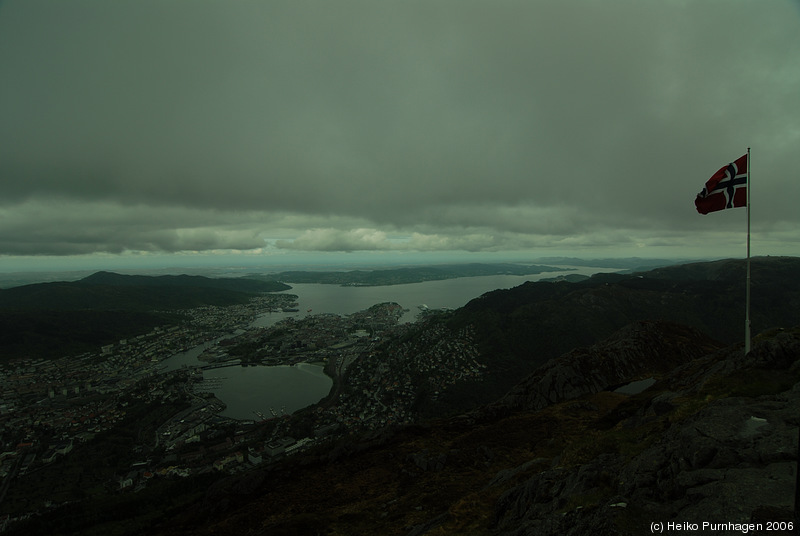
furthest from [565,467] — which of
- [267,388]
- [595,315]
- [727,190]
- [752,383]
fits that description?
[595,315]

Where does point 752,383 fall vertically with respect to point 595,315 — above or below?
above

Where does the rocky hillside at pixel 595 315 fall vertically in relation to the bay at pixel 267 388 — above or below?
above

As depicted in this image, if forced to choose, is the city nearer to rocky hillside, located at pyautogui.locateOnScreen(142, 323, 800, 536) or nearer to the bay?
the bay

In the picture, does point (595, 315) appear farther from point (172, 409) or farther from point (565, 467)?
point (172, 409)

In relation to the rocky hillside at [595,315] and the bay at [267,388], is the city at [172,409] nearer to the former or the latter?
the bay at [267,388]

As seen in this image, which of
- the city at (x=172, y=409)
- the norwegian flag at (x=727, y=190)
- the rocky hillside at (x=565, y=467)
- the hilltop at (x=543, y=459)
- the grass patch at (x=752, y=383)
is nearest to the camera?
the rocky hillside at (x=565, y=467)

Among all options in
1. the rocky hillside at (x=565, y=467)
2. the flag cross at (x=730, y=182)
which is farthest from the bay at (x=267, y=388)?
the flag cross at (x=730, y=182)

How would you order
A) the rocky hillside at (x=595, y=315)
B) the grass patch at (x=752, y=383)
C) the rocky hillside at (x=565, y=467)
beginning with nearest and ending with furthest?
the rocky hillside at (x=565, y=467)
the grass patch at (x=752, y=383)
the rocky hillside at (x=595, y=315)
